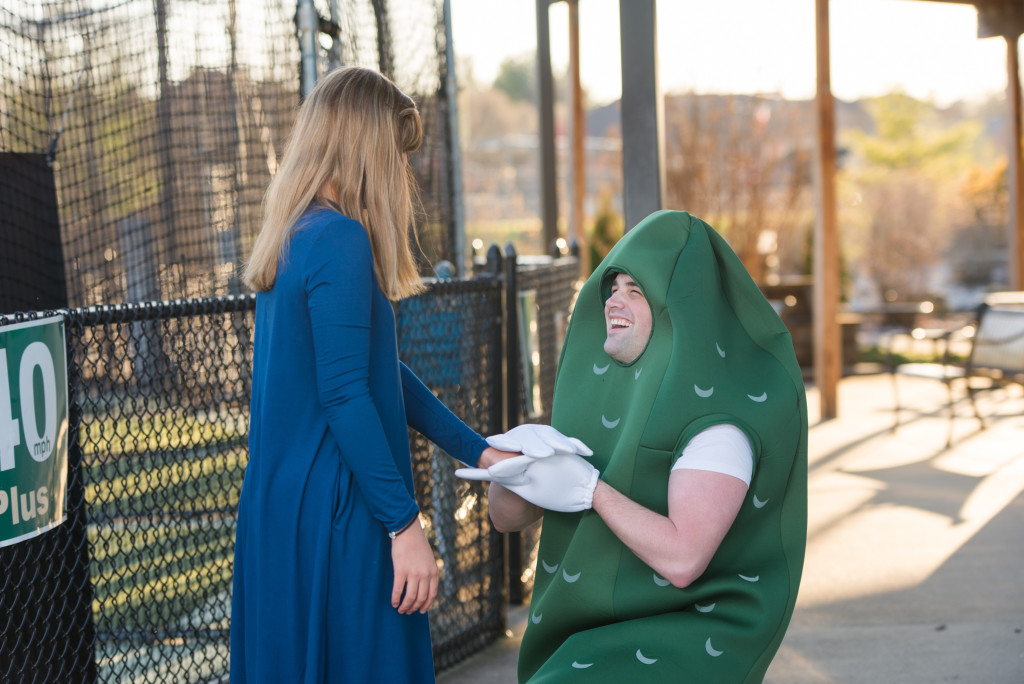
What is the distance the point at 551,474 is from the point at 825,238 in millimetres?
6827

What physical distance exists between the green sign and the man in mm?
1066

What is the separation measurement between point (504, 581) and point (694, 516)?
2.34m

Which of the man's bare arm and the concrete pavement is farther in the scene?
the concrete pavement

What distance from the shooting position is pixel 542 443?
1.70 meters

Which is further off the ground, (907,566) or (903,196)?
(903,196)

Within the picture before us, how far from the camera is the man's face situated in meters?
1.78

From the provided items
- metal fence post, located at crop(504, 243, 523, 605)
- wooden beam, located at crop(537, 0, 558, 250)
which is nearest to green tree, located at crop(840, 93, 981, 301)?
wooden beam, located at crop(537, 0, 558, 250)

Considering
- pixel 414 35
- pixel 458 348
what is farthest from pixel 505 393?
pixel 414 35

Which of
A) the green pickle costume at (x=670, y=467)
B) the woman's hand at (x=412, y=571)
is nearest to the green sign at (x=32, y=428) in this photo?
the woman's hand at (x=412, y=571)

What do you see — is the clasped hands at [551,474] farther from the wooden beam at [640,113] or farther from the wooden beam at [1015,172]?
the wooden beam at [1015,172]

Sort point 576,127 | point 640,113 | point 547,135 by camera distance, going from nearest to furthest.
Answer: point 640,113 → point 547,135 → point 576,127

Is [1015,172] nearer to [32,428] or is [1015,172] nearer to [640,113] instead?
[640,113]

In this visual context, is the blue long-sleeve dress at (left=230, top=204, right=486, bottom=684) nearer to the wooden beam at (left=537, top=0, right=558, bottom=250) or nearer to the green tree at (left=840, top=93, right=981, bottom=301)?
the wooden beam at (left=537, top=0, right=558, bottom=250)

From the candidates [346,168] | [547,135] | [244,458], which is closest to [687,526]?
[346,168]
